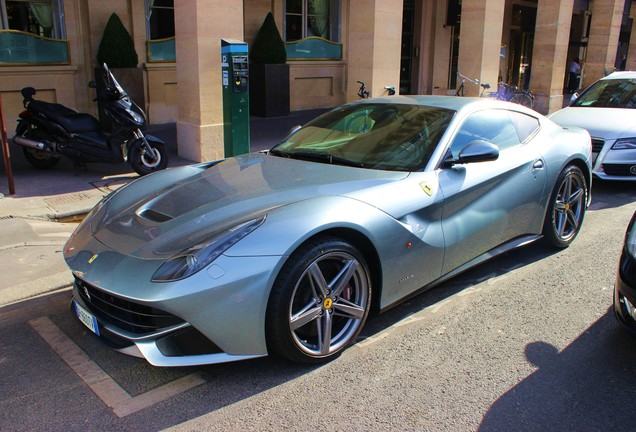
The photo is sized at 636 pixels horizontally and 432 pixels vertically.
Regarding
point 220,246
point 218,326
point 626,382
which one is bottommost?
point 626,382

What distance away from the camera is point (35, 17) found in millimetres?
11039

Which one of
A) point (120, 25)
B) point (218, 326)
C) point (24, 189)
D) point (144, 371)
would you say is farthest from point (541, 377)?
point (120, 25)

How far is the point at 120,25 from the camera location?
1115cm

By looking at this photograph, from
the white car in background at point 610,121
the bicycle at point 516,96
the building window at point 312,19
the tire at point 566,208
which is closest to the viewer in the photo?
the tire at point 566,208

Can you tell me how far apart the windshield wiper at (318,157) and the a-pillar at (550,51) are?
14113 millimetres

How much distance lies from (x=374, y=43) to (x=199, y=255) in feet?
31.4

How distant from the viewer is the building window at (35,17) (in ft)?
35.1

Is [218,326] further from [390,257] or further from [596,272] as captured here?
[596,272]

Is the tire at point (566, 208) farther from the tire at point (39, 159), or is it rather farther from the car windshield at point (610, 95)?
the tire at point (39, 159)

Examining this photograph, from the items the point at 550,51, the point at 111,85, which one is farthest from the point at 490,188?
the point at 550,51

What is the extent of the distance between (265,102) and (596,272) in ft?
32.5

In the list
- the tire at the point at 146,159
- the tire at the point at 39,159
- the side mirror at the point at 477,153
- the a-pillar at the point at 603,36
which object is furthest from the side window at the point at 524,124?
Answer: the a-pillar at the point at 603,36

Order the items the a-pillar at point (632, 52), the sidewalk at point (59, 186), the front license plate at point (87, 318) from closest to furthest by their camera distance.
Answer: the front license plate at point (87, 318) < the sidewalk at point (59, 186) < the a-pillar at point (632, 52)

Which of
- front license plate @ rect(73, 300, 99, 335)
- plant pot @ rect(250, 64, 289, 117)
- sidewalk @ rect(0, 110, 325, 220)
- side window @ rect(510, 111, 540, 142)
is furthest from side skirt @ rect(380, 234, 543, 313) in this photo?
plant pot @ rect(250, 64, 289, 117)
